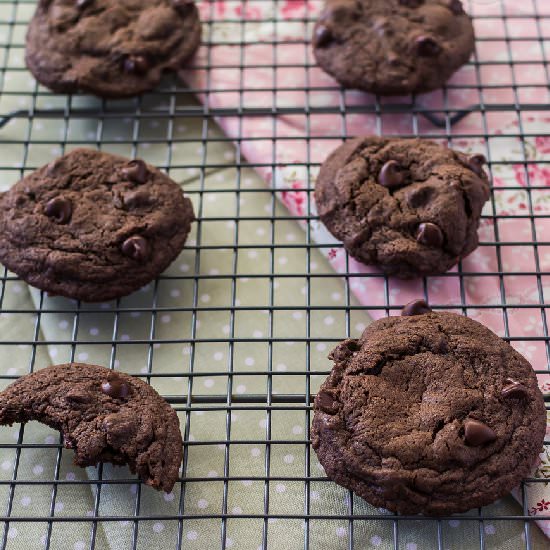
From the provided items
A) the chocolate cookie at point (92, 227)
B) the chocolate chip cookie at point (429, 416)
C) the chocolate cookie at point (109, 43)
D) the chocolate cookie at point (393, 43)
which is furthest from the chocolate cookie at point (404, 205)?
the chocolate cookie at point (109, 43)

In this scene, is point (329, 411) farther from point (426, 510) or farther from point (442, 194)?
point (442, 194)

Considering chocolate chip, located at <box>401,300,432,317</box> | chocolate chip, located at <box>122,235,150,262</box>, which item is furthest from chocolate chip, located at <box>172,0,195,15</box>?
chocolate chip, located at <box>401,300,432,317</box>

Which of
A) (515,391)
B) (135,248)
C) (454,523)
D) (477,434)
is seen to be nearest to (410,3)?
(135,248)

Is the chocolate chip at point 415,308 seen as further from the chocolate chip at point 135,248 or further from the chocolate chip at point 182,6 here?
the chocolate chip at point 182,6

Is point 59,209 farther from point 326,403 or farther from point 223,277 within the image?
point 326,403

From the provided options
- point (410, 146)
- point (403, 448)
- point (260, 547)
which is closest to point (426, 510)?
point (403, 448)

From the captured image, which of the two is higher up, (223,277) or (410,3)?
(410,3)
